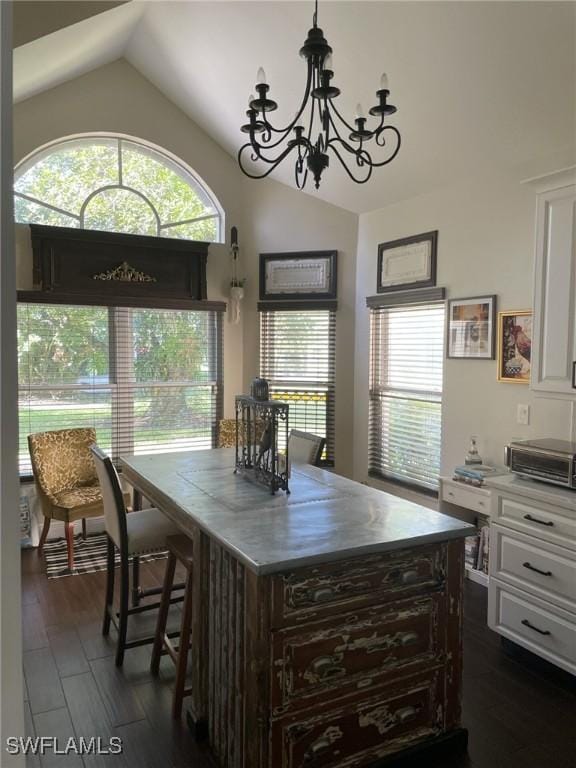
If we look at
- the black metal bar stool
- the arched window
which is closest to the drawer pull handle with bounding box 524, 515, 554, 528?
the black metal bar stool

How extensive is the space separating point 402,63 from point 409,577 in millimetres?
2809

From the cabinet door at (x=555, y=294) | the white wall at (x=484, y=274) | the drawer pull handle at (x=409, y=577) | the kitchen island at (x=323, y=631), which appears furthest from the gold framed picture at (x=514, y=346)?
the drawer pull handle at (x=409, y=577)

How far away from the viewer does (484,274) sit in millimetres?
3676

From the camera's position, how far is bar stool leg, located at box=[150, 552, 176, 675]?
8.41ft

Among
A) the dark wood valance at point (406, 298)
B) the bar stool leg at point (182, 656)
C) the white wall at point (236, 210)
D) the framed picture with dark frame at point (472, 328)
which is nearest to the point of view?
the bar stool leg at point (182, 656)

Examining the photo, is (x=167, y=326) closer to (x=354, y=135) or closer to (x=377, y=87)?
(x=377, y=87)

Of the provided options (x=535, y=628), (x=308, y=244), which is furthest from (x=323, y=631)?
(x=308, y=244)

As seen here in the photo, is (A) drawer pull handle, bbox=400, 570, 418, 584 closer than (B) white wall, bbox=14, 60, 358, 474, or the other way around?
(A) drawer pull handle, bbox=400, 570, 418, 584

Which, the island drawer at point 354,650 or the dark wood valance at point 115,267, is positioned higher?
the dark wood valance at point 115,267

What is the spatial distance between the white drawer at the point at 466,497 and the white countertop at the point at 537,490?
1.48ft

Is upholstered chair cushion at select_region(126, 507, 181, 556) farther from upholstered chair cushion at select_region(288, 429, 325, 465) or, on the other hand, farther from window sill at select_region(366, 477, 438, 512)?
window sill at select_region(366, 477, 438, 512)

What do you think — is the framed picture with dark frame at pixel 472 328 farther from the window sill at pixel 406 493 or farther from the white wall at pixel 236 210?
the white wall at pixel 236 210

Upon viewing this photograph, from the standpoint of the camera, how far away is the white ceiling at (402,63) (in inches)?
108

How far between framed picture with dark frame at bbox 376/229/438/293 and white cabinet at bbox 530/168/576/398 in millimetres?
1262
